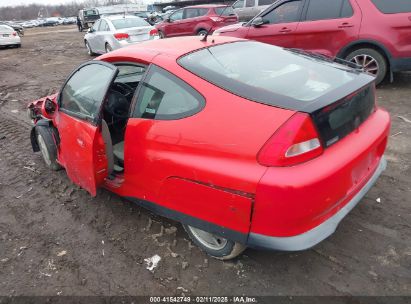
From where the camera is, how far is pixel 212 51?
279 centimetres

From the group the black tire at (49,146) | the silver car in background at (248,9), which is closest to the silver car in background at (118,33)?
the silver car in background at (248,9)

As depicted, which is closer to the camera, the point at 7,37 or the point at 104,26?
the point at 104,26

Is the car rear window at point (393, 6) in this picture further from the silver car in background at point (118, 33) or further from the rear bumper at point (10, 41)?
the rear bumper at point (10, 41)

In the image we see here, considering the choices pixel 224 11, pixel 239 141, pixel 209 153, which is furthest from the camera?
pixel 224 11

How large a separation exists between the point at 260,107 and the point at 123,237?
1.72 m

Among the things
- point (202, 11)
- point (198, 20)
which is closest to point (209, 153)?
point (198, 20)

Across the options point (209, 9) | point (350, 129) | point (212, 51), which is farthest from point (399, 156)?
point (209, 9)

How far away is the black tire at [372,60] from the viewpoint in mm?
6117

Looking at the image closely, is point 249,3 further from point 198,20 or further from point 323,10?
point 323,10

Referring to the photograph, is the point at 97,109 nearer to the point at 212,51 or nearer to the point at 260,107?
the point at 212,51

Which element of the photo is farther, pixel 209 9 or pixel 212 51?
pixel 209 9

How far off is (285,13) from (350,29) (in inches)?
55.3

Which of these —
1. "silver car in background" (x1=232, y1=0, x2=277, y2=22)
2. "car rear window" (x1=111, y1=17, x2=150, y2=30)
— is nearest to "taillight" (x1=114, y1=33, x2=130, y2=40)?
"car rear window" (x1=111, y1=17, x2=150, y2=30)

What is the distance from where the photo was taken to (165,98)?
2496 millimetres
